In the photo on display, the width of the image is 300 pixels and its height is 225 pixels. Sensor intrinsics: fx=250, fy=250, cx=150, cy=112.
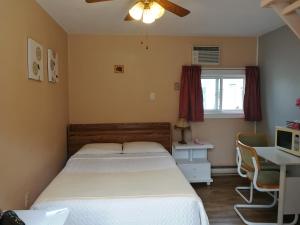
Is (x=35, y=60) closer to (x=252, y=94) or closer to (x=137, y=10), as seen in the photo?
(x=137, y=10)

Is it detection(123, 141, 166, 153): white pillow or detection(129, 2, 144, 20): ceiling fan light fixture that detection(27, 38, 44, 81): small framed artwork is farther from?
detection(123, 141, 166, 153): white pillow

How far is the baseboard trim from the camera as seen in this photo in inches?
169

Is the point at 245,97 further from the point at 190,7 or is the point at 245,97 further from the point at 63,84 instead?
the point at 63,84

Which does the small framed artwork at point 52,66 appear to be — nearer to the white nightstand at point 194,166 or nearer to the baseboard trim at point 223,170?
the white nightstand at point 194,166

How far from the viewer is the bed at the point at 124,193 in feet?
6.43

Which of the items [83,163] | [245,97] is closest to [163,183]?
[83,163]

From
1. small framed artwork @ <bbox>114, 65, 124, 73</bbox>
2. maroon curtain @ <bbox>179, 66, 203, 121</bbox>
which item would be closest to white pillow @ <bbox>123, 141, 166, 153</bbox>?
maroon curtain @ <bbox>179, 66, 203, 121</bbox>

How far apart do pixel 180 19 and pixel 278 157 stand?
202 cm

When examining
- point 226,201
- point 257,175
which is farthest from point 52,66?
point 226,201

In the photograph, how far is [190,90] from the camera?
4.03m

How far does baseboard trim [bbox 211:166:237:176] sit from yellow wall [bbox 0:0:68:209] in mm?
2555

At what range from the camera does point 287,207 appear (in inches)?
99.7

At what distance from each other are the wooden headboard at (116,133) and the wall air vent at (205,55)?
3.82 ft

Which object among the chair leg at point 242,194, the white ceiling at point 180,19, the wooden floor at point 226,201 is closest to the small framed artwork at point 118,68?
the white ceiling at point 180,19
